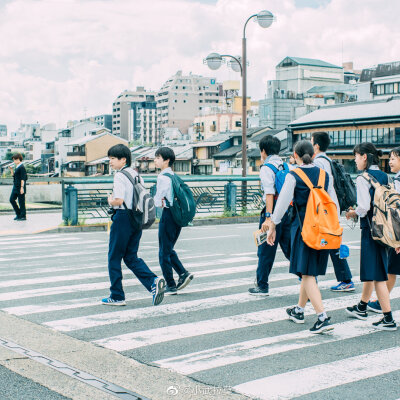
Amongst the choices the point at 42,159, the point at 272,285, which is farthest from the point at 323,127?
the point at 42,159

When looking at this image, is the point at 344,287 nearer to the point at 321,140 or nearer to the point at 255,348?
the point at 321,140

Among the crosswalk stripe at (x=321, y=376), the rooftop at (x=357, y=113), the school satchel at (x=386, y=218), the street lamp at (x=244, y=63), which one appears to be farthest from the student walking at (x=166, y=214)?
the rooftop at (x=357, y=113)

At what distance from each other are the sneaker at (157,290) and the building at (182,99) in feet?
431

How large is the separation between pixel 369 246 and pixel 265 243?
1.52m

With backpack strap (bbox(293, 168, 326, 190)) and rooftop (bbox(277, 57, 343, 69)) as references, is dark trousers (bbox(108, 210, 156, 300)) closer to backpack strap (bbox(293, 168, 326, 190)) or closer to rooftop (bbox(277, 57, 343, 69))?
backpack strap (bbox(293, 168, 326, 190))

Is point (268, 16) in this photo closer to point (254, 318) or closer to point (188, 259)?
point (188, 259)

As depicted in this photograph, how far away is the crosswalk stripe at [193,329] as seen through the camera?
5.18m

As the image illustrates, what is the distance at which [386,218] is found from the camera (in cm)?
544

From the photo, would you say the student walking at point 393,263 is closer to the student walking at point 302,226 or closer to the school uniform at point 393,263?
the school uniform at point 393,263

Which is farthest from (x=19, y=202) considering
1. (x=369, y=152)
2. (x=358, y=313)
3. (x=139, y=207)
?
(x=369, y=152)

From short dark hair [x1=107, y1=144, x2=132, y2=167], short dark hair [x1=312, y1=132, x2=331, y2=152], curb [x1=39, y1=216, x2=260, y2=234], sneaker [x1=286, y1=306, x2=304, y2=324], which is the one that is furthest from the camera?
curb [x1=39, y1=216, x2=260, y2=234]

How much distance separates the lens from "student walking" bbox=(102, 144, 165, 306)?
6.27 meters

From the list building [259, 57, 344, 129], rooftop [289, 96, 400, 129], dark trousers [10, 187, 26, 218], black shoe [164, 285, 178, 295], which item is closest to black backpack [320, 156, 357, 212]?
black shoe [164, 285, 178, 295]

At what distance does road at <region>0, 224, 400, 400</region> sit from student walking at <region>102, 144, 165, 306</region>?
0.69 feet
